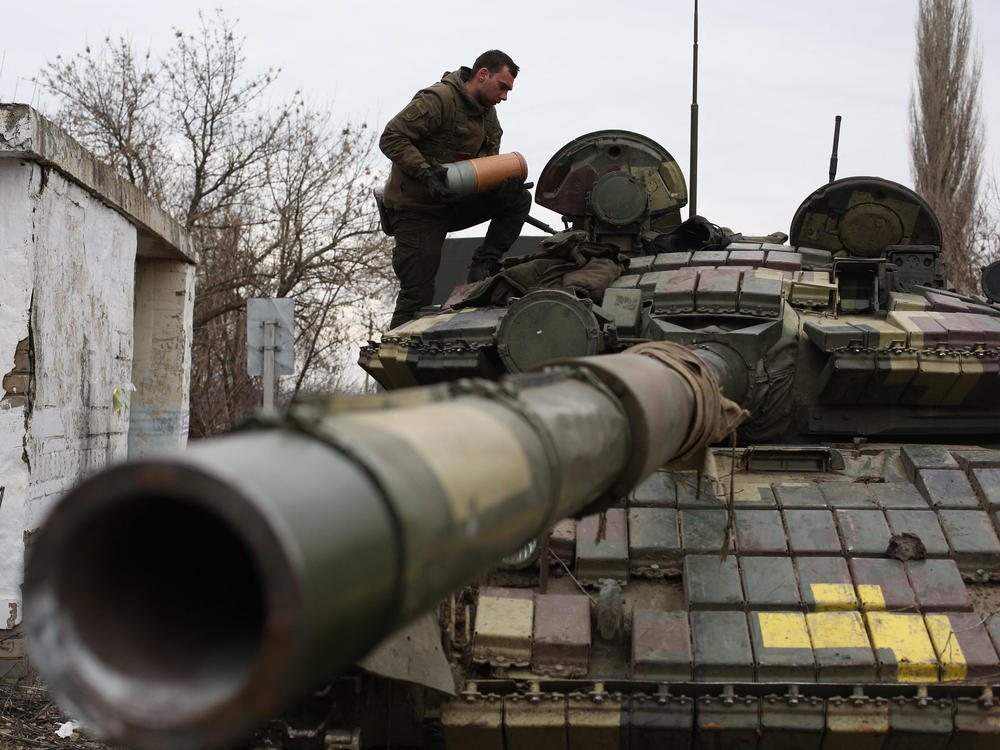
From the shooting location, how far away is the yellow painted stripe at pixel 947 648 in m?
4.24

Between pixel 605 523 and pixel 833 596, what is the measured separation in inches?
37.5

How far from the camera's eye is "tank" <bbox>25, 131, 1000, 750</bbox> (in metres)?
1.62

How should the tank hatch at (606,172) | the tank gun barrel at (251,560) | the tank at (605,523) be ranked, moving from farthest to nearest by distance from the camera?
the tank hatch at (606,172), the tank at (605,523), the tank gun barrel at (251,560)

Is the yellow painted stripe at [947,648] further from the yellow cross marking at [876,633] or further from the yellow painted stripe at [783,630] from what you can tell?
the yellow painted stripe at [783,630]

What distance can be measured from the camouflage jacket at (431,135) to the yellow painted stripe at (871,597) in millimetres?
4206

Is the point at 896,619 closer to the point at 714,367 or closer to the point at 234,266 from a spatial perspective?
the point at 714,367

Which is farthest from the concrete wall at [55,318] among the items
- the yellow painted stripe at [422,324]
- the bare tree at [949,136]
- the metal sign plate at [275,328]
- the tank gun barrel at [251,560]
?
the bare tree at [949,136]

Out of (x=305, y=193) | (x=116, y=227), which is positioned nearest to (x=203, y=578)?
(x=116, y=227)

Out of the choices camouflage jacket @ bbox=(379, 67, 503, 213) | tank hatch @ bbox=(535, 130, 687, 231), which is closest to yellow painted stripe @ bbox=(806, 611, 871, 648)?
tank hatch @ bbox=(535, 130, 687, 231)

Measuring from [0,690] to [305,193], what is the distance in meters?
13.4

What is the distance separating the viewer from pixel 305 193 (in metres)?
19.7

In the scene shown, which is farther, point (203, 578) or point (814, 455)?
point (814, 455)

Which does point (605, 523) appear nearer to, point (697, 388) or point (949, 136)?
point (697, 388)

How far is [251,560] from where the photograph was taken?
162cm
